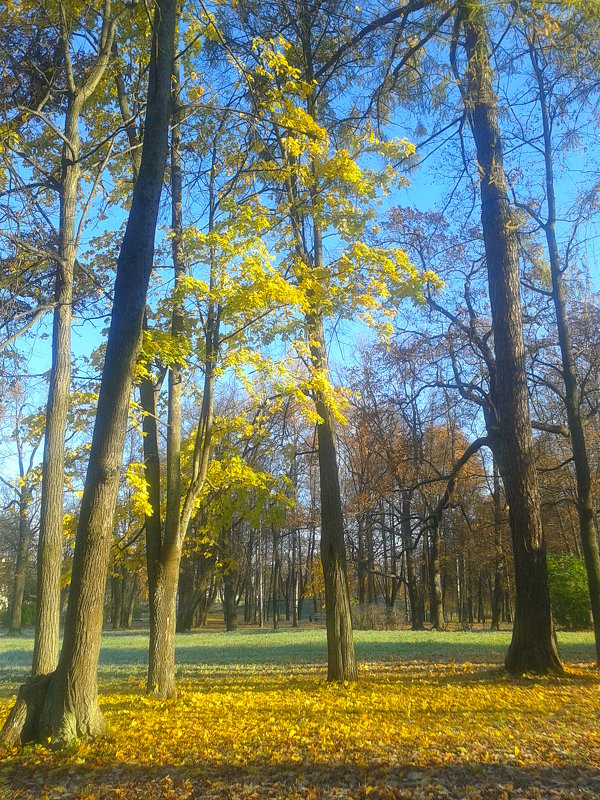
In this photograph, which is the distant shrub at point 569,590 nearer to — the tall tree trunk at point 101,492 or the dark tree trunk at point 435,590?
the dark tree trunk at point 435,590

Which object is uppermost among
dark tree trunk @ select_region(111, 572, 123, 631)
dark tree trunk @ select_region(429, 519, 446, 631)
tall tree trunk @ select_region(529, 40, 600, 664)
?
tall tree trunk @ select_region(529, 40, 600, 664)

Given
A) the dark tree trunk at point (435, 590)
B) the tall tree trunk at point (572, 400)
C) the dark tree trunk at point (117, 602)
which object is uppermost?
the tall tree trunk at point (572, 400)

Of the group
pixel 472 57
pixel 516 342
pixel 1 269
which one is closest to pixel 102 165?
pixel 1 269

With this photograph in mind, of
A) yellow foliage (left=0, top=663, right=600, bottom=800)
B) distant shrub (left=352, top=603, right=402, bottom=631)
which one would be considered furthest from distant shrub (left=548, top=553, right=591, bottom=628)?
yellow foliage (left=0, top=663, right=600, bottom=800)

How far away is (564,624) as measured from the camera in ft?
67.4

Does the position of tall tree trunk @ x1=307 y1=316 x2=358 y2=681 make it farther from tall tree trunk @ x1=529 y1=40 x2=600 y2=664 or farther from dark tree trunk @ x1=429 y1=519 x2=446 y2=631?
dark tree trunk @ x1=429 y1=519 x2=446 y2=631

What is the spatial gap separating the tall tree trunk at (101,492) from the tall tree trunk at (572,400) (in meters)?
6.27

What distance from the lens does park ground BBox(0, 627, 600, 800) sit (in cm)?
406

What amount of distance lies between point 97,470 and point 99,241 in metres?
5.42

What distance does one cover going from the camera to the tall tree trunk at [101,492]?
5078mm

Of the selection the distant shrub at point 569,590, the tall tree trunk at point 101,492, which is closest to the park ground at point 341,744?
the tall tree trunk at point 101,492

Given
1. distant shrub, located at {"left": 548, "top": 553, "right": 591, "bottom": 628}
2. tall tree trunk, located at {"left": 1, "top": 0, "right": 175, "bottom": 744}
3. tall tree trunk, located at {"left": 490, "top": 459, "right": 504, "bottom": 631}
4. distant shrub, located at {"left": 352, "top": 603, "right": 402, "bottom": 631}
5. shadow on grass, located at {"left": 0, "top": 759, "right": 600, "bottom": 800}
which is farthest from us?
distant shrub, located at {"left": 352, "top": 603, "right": 402, "bottom": 631}

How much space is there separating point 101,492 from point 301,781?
298 cm

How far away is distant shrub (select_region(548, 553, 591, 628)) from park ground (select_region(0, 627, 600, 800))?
11557 mm
